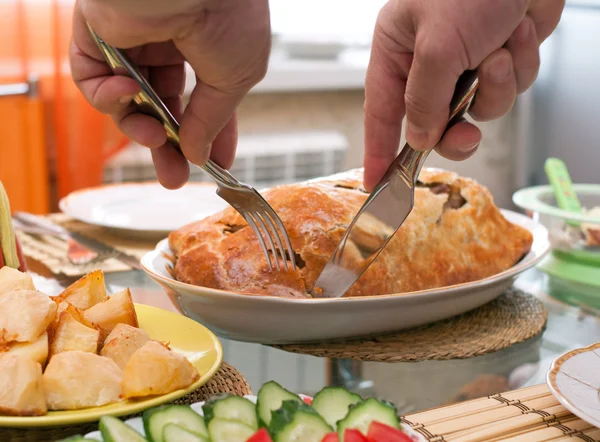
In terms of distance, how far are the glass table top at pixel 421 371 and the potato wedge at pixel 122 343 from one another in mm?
157

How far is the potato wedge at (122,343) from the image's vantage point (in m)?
0.75

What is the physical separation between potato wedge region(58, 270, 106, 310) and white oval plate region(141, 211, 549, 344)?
0.13m

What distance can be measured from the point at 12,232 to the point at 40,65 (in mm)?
2132

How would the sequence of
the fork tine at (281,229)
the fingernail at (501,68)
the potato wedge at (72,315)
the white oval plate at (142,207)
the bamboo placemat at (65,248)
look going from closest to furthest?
the potato wedge at (72,315) < the fingernail at (501,68) < the fork tine at (281,229) < the bamboo placemat at (65,248) < the white oval plate at (142,207)

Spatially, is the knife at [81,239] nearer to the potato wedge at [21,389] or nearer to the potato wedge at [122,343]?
the potato wedge at [122,343]

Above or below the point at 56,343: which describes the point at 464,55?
above

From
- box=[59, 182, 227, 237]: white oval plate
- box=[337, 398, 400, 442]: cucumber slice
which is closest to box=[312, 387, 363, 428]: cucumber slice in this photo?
box=[337, 398, 400, 442]: cucumber slice

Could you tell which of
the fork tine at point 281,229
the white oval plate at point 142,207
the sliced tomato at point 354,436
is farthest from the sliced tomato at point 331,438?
the white oval plate at point 142,207

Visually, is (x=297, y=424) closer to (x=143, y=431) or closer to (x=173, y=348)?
(x=143, y=431)

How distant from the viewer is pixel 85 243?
147 cm

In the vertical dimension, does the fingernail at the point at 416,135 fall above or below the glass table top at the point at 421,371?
above

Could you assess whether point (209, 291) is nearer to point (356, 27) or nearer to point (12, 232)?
point (12, 232)

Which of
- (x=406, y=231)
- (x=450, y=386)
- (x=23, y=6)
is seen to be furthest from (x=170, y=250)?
(x=23, y=6)

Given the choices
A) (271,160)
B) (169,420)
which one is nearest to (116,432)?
(169,420)
